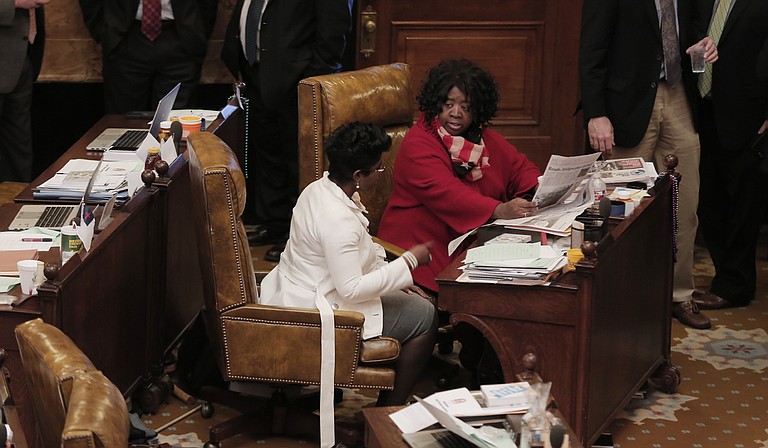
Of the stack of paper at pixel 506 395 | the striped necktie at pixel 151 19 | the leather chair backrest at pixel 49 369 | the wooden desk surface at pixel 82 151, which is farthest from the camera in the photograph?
the striped necktie at pixel 151 19

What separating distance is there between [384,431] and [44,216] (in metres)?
1.82

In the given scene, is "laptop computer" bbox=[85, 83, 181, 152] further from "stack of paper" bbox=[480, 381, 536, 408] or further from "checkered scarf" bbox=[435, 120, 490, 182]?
"stack of paper" bbox=[480, 381, 536, 408]

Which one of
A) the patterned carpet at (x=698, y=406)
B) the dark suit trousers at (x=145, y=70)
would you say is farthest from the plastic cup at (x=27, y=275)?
the dark suit trousers at (x=145, y=70)

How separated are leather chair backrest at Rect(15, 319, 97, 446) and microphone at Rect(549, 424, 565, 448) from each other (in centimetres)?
106

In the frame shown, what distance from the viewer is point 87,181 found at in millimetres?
4680

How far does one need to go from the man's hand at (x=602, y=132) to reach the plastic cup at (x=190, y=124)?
175cm

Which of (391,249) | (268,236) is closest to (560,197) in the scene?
(391,249)

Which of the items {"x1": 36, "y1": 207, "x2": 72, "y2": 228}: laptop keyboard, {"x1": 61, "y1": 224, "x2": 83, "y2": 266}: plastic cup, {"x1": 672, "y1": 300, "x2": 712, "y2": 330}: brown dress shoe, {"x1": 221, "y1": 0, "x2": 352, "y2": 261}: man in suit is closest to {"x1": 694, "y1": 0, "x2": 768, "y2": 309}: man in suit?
{"x1": 672, "y1": 300, "x2": 712, "y2": 330}: brown dress shoe

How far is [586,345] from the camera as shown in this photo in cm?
387

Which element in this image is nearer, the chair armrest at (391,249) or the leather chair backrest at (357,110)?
the chair armrest at (391,249)

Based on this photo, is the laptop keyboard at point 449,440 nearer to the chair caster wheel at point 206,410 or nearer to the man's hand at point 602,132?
the chair caster wheel at point 206,410

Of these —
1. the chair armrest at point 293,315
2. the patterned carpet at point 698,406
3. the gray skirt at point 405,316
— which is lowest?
the patterned carpet at point 698,406

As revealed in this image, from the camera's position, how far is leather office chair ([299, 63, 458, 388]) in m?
4.83

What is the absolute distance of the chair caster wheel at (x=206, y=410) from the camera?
449 cm
